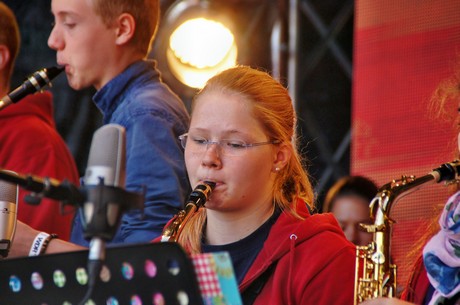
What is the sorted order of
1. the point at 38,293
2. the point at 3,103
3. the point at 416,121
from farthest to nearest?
the point at 416,121 → the point at 3,103 → the point at 38,293

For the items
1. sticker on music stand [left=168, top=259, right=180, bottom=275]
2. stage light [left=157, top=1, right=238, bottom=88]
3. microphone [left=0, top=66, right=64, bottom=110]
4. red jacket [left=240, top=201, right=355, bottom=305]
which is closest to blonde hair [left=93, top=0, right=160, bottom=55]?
microphone [left=0, top=66, right=64, bottom=110]

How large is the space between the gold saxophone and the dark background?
2.32 m

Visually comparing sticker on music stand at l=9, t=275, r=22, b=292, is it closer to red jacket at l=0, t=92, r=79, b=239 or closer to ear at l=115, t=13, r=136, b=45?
red jacket at l=0, t=92, r=79, b=239

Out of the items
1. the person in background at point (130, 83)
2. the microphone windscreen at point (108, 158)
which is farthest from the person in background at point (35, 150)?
the microphone windscreen at point (108, 158)

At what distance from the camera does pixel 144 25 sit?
12.7ft

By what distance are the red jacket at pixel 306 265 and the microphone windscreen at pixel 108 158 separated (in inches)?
37.3

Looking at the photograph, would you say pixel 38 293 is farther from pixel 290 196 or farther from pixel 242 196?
pixel 290 196

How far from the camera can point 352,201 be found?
4.89m

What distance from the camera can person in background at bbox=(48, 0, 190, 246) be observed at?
343cm

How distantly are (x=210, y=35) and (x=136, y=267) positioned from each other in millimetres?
3279

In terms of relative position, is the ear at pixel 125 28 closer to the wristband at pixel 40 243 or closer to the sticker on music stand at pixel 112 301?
the wristband at pixel 40 243

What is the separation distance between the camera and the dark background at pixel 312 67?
17.8 ft

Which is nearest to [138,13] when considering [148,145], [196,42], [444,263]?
[148,145]

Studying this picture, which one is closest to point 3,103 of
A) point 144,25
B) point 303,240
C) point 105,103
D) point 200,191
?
point 105,103
